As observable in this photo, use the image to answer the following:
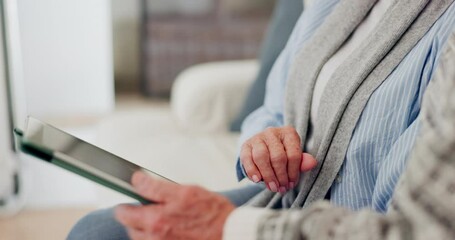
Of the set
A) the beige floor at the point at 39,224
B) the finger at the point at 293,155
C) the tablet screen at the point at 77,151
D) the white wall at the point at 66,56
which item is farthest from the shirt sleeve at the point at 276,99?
the white wall at the point at 66,56

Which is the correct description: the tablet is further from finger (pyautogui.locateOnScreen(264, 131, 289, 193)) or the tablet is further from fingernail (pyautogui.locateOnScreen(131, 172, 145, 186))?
finger (pyautogui.locateOnScreen(264, 131, 289, 193))

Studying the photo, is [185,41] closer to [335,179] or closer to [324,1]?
[324,1]

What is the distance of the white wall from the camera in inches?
103

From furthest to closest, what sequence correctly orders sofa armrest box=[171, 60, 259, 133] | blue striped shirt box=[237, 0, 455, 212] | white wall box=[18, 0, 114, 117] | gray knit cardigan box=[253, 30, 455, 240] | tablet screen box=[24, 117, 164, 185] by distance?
1. white wall box=[18, 0, 114, 117]
2. sofa armrest box=[171, 60, 259, 133]
3. blue striped shirt box=[237, 0, 455, 212]
4. tablet screen box=[24, 117, 164, 185]
5. gray knit cardigan box=[253, 30, 455, 240]

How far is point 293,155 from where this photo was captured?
0.88 meters

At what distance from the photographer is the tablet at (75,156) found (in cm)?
65

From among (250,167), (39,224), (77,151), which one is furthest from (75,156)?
(39,224)

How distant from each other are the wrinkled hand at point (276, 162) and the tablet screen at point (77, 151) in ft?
0.67

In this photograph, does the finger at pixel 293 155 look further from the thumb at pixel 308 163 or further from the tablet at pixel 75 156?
the tablet at pixel 75 156

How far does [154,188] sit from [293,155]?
0.91ft

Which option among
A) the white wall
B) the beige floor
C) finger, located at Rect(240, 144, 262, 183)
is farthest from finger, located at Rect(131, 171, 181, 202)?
the white wall

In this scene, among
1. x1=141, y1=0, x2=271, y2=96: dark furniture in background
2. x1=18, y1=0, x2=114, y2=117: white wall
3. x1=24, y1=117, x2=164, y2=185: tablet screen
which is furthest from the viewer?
x1=141, y1=0, x2=271, y2=96: dark furniture in background

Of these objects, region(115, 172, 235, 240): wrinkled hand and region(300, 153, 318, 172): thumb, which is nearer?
region(115, 172, 235, 240): wrinkled hand

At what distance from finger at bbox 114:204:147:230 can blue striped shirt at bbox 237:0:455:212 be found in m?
0.34
